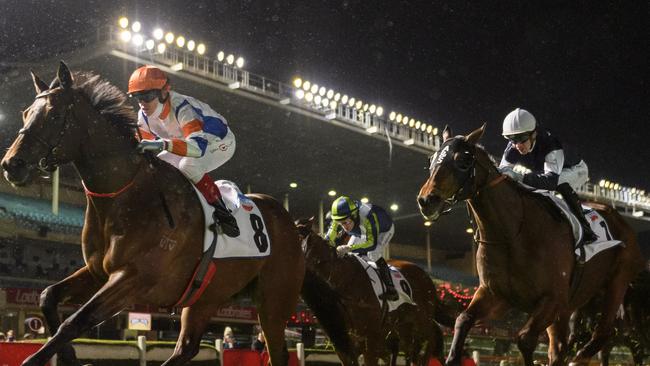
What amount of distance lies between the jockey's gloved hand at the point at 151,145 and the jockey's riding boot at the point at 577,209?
3539 mm

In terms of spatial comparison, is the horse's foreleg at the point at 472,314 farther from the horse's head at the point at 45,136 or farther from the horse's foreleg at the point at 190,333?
the horse's head at the point at 45,136

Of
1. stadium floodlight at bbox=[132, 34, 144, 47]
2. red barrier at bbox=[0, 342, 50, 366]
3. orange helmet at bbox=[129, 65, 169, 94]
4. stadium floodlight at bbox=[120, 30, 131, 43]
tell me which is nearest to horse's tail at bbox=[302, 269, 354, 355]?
orange helmet at bbox=[129, 65, 169, 94]

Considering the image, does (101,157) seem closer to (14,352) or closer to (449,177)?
(449,177)

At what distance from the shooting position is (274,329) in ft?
19.8

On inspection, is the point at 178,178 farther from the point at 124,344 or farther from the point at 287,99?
the point at 287,99

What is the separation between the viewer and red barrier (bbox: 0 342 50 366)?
7480mm

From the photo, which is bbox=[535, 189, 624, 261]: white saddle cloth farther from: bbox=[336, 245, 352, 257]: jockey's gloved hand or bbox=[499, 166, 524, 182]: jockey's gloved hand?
bbox=[336, 245, 352, 257]: jockey's gloved hand

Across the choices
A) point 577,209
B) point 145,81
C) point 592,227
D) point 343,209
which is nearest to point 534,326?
point 577,209

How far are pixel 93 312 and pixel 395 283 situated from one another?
583cm

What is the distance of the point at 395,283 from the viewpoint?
985cm

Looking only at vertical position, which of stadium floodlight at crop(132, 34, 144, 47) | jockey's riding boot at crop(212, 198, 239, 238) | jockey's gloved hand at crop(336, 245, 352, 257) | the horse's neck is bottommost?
jockey's riding boot at crop(212, 198, 239, 238)

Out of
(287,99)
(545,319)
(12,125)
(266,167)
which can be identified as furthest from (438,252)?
(545,319)

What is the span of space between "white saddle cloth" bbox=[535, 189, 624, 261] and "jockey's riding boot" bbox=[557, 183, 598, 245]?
0.22 ft

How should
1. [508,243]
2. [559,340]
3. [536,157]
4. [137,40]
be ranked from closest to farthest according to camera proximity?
[508,243] < [559,340] < [536,157] < [137,40]
